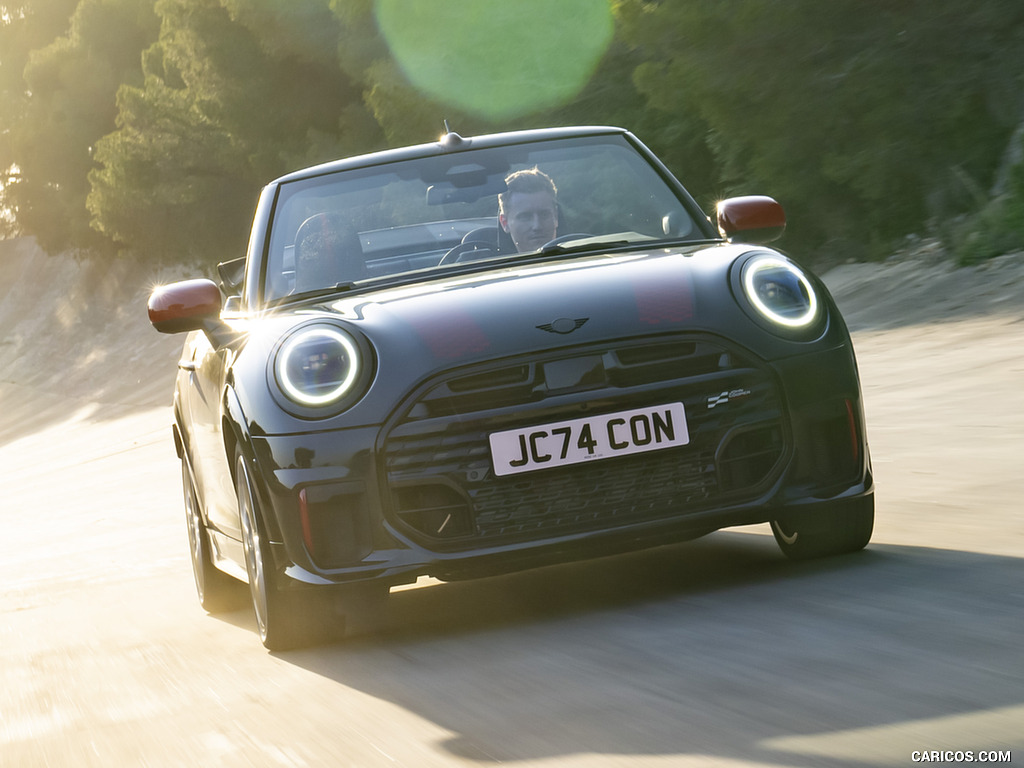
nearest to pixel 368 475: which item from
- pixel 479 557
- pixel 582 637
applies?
pixel 479 557

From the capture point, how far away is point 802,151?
19094 millimetres

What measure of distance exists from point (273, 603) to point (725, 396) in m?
1.42

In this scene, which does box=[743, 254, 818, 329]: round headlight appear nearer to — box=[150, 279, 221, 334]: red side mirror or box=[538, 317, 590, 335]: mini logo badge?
box=[538, 317, 590, 335]: mini logo badge

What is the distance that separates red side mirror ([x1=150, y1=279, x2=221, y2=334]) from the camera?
18.6ft

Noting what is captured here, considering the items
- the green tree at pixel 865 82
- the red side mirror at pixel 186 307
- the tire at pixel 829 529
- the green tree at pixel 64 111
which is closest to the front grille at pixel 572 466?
the tire at pixel 829 529

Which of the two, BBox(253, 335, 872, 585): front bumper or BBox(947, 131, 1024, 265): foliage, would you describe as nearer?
BBox(253, 335, 872, 585): front bumper

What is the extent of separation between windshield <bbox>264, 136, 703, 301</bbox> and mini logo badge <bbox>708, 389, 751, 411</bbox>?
3.40 ft

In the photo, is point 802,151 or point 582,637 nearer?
point 582,637

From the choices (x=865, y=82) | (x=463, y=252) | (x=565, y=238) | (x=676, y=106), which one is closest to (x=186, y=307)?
(x=463, y=252)

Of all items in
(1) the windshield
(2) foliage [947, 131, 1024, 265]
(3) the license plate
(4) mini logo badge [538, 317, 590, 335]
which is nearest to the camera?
(3) the license plate

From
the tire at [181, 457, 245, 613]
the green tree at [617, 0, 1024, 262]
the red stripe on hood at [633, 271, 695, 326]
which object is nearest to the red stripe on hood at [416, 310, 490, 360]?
the red stripe on hood at [633, 271, 695, 326]

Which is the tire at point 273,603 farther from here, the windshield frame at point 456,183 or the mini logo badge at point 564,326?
the mini logo badge at point 564,326

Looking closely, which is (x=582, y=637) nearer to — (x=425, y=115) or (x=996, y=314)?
(x=996, y=314)

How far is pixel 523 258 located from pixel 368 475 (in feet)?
3.99
